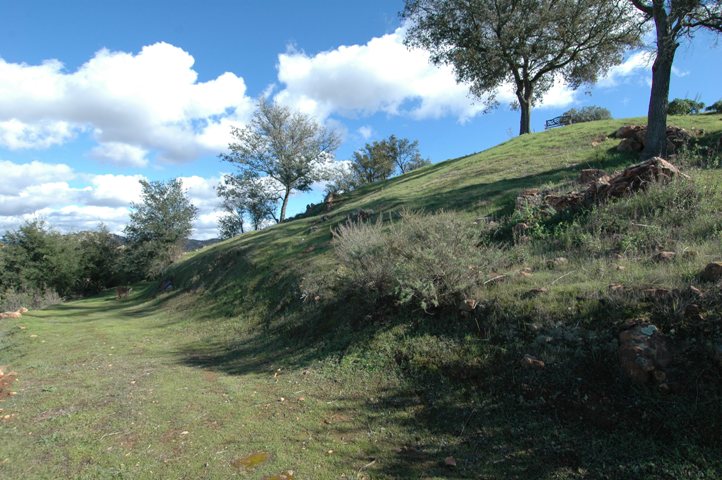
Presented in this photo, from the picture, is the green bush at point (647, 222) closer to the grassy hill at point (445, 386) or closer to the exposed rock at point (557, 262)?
the grassy hill at point (445, 386)

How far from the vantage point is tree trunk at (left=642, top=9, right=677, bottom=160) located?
11.9 meters

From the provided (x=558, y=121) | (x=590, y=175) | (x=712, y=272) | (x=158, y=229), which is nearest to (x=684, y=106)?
(x=558, y=121)

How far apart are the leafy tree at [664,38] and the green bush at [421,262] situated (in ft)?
26.3

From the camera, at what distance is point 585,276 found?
579 centimetres

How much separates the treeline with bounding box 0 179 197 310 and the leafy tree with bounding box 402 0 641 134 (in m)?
24.7

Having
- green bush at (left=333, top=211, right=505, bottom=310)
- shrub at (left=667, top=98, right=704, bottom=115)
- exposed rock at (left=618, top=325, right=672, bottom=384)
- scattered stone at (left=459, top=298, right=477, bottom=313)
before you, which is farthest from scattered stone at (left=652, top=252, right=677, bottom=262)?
shrub at (left=667, top=98, right=704, bottom=115)

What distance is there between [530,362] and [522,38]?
23606 millimetres

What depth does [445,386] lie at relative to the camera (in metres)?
5.18

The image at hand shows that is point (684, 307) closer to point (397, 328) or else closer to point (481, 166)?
point (397, 328)

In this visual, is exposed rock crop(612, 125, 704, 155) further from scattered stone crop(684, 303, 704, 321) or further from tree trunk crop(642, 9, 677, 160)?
scattered stone crop(684, 303, 704, 321)

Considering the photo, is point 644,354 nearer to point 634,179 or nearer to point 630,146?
point 634,179

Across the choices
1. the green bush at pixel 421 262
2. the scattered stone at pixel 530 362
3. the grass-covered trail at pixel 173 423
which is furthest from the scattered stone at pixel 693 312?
the grass-covered trail at pixel 173 423

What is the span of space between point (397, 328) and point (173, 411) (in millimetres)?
3360

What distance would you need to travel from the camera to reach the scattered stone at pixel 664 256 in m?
5.59
